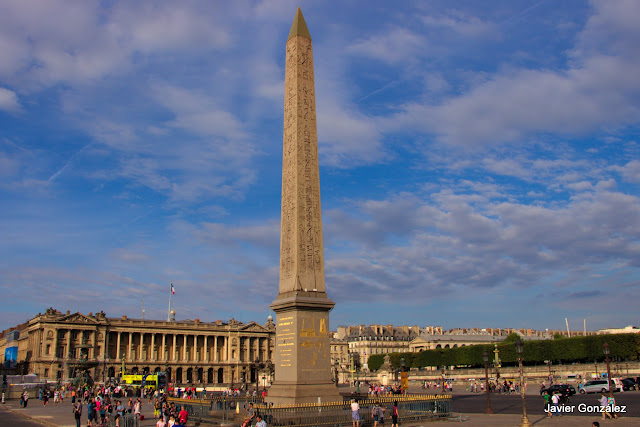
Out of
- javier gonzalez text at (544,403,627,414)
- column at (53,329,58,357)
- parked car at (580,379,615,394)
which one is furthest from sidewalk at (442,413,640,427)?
column at (53,329,58,357)

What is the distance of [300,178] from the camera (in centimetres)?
2205

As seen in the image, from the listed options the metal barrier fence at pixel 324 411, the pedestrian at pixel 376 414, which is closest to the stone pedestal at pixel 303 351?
the metal barrier fence at pixel 324 411

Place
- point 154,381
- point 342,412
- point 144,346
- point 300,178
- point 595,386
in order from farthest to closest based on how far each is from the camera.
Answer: point 144,346, point 154,381, point 595,386, point 300,178, point 342,412

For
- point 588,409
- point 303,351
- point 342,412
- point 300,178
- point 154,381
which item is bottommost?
point 588,409

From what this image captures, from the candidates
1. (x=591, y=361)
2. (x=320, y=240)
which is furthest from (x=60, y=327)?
(x=320, y=240)

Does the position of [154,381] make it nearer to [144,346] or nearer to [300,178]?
[144,346]

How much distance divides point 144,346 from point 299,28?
9912cm

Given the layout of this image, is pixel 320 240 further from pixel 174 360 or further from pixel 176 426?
pixel 174 360

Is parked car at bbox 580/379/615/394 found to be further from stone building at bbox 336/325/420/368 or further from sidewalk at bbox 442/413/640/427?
stone building at bbox 336/325/420/368

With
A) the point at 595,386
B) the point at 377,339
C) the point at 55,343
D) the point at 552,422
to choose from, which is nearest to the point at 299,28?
the point at 552,422

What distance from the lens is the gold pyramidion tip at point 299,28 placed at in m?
24.1

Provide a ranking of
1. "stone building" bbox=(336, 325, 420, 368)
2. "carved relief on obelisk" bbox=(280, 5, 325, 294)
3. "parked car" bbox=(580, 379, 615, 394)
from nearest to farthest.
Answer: "carved relief on obelisk" bbox=(280, 5, 325, 294) → "parked car" bbox=(580, 379, 615, 394) → "stone building" bbox=(336, 325, 420, 368)

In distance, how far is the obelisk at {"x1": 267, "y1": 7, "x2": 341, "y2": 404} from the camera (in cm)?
2028

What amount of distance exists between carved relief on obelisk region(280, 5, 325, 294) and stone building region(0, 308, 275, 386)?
247ft
